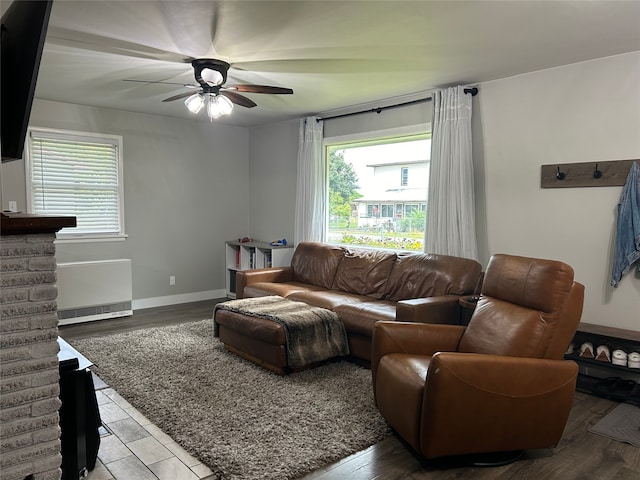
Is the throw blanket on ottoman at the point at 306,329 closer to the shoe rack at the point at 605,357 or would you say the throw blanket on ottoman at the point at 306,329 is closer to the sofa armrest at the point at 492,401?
the sofa armrest at the point at 492,401

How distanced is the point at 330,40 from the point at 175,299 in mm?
4241

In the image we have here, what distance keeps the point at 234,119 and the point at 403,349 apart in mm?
4281

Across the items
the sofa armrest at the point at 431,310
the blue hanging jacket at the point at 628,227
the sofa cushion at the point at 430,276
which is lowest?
the sofa armrest at the point at 431,310

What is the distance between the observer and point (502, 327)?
259 cm

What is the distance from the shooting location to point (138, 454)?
2.45 meters

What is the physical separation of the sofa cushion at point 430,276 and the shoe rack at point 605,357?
2.95 feet

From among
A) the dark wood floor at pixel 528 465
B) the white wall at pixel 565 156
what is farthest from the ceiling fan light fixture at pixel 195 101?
the dark wood floor at pixel 528 465

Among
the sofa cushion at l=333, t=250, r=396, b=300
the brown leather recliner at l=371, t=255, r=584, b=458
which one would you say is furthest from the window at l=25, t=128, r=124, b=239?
the brown leather recliner at l=371, t=255, r=584, b=458

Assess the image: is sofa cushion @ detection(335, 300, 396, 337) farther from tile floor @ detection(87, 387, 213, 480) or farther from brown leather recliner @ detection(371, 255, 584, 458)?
tile floor @ detection(87, 387, 213, 480)

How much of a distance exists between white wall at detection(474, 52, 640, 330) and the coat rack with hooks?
44mm

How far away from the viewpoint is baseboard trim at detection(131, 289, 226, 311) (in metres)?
5.80

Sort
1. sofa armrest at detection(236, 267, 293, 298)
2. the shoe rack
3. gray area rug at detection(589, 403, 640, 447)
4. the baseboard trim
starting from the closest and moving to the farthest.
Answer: gray area rug at detection(589, 403, 640, 447), the shoe rack, sofa armrest at detection(236, 267, 293, 298), the baseboard trim

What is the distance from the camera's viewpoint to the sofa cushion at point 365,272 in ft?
14.9

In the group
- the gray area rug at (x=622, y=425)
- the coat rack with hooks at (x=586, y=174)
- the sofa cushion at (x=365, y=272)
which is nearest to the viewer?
the gray area rug at (x=622, y=425)
